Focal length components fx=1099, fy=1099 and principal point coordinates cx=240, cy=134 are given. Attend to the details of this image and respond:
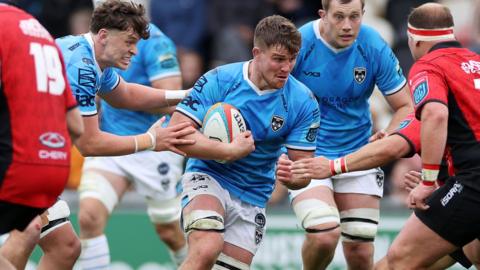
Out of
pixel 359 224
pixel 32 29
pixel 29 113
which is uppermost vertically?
pixel 32 29

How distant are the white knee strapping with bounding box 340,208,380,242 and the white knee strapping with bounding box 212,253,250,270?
1318 millimetres

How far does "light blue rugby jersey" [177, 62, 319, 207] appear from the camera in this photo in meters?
8.27

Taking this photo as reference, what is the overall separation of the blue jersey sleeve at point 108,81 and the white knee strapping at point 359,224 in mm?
2265

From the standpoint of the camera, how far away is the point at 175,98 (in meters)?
8.97

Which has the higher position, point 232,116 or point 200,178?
point 232,116

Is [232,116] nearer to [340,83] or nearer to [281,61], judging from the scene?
[281,61]

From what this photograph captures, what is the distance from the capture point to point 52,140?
22.1 ft

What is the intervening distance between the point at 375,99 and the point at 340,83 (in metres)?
5.05

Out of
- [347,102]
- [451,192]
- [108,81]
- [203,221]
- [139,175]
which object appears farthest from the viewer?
[139,175]

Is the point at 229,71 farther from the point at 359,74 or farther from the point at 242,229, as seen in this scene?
the point at 359,74

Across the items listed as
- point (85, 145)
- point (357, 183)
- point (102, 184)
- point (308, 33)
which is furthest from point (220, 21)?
point (85, 145)

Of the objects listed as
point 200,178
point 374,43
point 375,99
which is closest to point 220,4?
point 375,99

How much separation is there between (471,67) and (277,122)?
151 centimetres

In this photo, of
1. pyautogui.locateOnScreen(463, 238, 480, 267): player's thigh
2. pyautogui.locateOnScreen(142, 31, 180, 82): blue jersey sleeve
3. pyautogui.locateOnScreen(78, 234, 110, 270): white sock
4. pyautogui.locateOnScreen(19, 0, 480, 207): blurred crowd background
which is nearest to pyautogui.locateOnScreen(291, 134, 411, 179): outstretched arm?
pyautogui.locateOnScreen(463, 238, 480, 267): player's thigh
